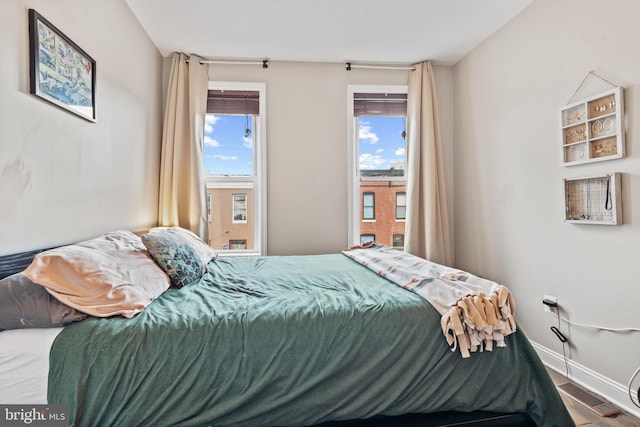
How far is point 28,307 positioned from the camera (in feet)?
3.43

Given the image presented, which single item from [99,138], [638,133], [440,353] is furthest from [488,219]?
[99,138]

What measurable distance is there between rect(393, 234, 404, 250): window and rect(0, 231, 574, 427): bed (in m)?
2.03

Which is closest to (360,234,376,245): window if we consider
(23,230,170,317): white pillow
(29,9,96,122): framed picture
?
(23,230,170,317): white pillow

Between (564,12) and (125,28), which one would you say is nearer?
(564,12)

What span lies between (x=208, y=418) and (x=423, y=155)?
276 centimetres

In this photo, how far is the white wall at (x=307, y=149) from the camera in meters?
3.08

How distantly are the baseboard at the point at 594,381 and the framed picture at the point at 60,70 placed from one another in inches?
126

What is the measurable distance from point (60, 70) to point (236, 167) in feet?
5.58

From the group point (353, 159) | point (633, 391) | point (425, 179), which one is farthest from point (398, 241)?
point (633, 391)

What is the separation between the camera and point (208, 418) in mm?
1052

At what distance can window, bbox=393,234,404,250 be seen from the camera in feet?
10.9

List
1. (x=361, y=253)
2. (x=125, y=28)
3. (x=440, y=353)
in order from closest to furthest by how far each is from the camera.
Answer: (x=440, y=353), (x=125, y=28), (x=361, y=253)

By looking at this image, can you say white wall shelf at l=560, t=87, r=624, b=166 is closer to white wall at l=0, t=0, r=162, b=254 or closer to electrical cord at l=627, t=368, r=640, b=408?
electrical cord at l=627, t=368, r=640, b=408

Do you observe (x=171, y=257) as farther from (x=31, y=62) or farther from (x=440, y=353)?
(x=440, y=353)
